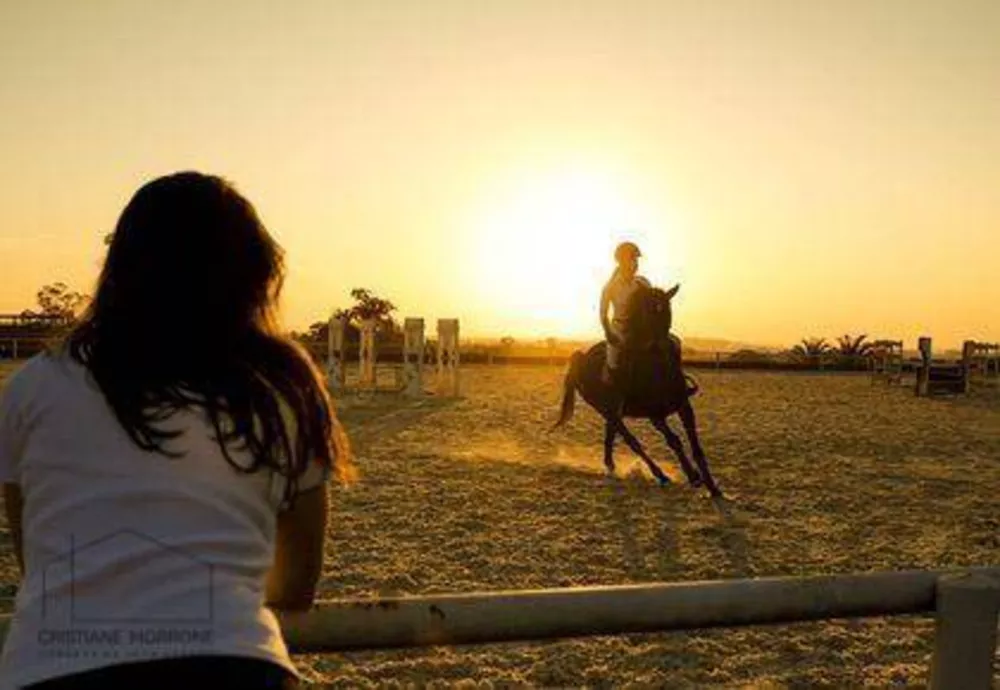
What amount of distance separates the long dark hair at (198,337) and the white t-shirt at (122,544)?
0.11ft

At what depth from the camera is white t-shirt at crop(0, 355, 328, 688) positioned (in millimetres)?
1587

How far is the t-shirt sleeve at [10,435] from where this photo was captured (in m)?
1.71

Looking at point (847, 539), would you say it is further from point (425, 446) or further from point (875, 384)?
point (875, 384)

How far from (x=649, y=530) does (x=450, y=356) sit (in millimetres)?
16490

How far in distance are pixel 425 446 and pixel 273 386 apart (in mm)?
11483

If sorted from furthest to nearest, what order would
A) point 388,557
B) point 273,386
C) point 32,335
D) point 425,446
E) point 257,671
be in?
point 32,335, point 425,446, point 388,557, point 273,386, point 257,671

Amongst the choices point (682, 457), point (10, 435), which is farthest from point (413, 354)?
point (10, 435)

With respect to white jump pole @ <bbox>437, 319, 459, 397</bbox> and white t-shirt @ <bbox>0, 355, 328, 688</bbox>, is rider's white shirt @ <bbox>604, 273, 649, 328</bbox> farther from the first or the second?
white jump pole @ <bbox>437, 319, 459, 397</bbox>

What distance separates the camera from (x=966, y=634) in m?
2.48

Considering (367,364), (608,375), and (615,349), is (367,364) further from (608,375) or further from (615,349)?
(615,349)

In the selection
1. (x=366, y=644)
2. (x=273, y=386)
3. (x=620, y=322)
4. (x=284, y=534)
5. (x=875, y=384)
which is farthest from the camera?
(x=875, y=384)

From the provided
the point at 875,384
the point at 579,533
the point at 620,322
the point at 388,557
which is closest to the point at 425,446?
the point at 620,322

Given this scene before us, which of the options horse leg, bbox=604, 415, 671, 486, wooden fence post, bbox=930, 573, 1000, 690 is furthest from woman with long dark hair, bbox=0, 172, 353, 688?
horse leg, bbox=604, 415, 671, 486

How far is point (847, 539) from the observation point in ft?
24.3
